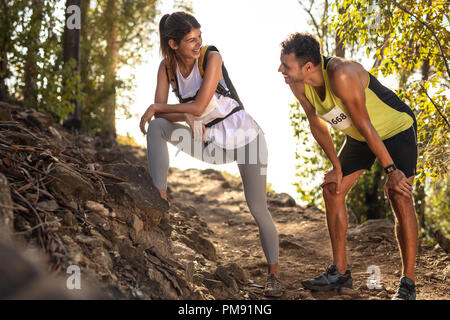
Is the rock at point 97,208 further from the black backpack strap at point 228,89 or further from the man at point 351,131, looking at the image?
the man at point 351,131

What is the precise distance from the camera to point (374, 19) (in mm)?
4879

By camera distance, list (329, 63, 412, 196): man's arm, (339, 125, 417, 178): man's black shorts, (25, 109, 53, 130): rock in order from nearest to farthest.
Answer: (329, 63, 412, 196): man's arm < (339, 125, 417, 178): man's black shorts < (25, 109, 53, 130): rock

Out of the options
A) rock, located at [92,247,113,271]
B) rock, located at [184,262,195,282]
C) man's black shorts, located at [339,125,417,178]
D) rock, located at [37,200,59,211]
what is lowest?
rock, located at [184,262,195,282]

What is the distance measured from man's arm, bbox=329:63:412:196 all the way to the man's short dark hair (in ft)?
0.66

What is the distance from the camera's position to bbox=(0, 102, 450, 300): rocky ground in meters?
2.62

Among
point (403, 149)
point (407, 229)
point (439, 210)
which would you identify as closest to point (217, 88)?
point (403, 149)

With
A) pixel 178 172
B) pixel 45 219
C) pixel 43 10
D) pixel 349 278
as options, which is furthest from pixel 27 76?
pixel 349 278

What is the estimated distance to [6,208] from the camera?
2.68 meters

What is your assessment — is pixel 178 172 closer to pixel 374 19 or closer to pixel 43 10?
pixel 43 10

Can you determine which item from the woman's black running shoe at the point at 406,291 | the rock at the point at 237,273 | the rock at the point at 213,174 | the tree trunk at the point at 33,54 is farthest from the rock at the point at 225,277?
the rock at the point at 213,174

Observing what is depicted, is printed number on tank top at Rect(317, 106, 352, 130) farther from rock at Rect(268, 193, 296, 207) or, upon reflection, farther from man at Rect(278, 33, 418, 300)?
rock at Rect(268, 193, 296, 207)

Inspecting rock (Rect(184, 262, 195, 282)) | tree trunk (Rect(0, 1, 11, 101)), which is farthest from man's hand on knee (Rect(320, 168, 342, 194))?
tree trunk (Rect(0, 1, 11, 101))

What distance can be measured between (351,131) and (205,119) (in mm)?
1125
